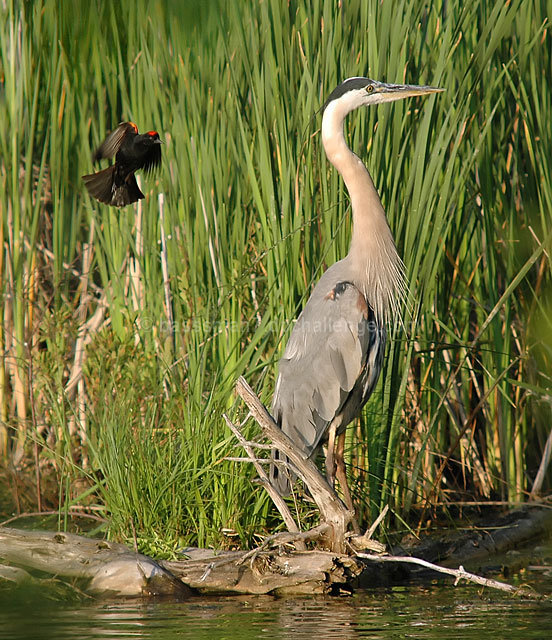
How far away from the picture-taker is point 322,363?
135 inches

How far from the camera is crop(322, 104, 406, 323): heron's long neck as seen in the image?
339cm

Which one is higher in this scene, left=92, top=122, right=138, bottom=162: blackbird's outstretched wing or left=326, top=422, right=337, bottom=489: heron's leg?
left=92, top=122, right=138, bottom=162: blackbird's outstretched wing

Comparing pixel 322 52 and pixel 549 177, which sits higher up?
pixel 322 52

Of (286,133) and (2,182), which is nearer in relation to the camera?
(286,133)

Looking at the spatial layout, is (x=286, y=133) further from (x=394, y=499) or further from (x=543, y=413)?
(x=543, y=413)

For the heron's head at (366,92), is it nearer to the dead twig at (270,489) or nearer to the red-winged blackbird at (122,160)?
the red-winged blackbird at (122,160)

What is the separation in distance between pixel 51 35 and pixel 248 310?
183 cm

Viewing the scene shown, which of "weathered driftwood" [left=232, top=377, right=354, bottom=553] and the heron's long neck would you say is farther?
the heron's long neck

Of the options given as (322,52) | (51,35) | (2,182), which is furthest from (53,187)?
(322,52)

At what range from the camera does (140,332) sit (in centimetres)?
390

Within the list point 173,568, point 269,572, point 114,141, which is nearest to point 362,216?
point 114,141

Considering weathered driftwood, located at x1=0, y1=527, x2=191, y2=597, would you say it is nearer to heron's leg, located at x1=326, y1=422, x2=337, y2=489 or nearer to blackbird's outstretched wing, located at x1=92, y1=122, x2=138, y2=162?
heron's leg, located at x1=326, y1=422, x2=337, y2=489

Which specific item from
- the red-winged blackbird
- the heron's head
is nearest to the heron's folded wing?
the heron's head

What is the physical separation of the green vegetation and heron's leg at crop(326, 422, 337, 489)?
0.18m
